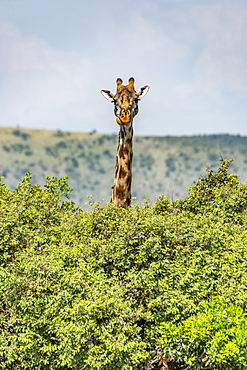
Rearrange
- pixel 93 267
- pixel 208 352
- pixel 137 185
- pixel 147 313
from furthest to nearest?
pixel 137 185
pixel 93 267
pixel 147 313
pixel 208 352

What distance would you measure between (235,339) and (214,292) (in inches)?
58.3

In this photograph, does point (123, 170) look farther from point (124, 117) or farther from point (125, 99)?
point (125, 99)

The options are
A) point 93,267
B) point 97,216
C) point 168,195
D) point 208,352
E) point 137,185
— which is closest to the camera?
point 208,352

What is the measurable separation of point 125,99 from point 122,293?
7.20 m

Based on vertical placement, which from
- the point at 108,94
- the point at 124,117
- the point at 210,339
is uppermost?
the point at 108,94

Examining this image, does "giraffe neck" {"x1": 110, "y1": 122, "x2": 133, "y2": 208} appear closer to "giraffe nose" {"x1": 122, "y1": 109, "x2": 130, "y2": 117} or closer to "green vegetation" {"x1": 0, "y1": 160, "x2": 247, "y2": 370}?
"giraffe nose" {"x1": 122, "y1": 109, "x2": 130, "y2": 117}

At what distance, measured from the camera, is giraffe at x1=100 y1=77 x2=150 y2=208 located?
1845cm

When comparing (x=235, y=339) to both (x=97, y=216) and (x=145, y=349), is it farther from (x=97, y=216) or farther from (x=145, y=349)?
(x=97, y=216)

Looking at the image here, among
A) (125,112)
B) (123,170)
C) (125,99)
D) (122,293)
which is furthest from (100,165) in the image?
(122,293)

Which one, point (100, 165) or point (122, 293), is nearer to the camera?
point (122, 293)

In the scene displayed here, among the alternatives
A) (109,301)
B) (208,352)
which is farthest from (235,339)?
(109,301)

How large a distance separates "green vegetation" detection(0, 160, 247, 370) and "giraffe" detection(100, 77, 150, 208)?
2434mm

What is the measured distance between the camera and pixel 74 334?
12.0 meters

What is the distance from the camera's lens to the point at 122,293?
12750mm
